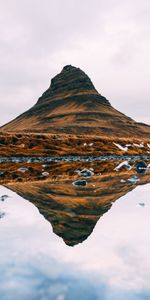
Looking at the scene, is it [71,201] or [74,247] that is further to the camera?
[71,201]

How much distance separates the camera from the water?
9102 millimetres

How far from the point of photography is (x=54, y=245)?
512 inches

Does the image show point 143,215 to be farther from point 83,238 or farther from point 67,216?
point 83,238

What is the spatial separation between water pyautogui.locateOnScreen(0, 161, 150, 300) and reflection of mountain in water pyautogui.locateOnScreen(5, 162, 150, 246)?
0.14ft

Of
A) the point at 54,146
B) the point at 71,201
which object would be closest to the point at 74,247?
the point at 71,201

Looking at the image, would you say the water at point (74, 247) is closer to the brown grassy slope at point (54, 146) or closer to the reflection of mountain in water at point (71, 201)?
the reflection of mountain in water at point (71, 201)

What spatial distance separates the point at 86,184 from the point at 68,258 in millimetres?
19954

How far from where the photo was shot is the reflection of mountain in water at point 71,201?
15.5 meters

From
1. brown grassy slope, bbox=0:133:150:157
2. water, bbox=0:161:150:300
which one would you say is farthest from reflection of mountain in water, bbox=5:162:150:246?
brown grassy slope, bbox=0:133:150:157

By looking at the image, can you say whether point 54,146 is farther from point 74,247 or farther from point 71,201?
point 74,247

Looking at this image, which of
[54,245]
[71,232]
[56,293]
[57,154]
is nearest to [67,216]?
[71,232]

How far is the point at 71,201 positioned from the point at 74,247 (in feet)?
31.4

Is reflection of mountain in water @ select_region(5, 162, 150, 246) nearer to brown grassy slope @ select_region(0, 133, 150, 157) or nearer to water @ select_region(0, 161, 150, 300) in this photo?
water @ select_region(0, 161, 150, 300)

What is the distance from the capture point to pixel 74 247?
42.2 ft
